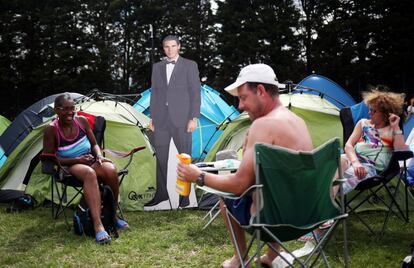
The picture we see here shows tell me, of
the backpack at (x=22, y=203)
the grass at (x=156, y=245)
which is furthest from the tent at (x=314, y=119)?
the backpack at (x=22, y=203)

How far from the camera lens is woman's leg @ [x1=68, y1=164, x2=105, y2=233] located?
3.21 m

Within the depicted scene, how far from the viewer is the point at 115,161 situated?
4570 millimetres

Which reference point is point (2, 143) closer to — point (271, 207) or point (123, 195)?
point (123, 195)

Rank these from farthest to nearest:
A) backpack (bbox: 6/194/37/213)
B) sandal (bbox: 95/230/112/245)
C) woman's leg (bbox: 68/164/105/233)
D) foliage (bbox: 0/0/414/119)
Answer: foliage (bbox: 0/0/414/119) → backpack (bbox: 6/194/37/213) → woman's leg (bbox: 68/164/105/233) → sandal (bbox: 95/230/112/245)

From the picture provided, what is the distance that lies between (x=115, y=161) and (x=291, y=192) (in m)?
3.05

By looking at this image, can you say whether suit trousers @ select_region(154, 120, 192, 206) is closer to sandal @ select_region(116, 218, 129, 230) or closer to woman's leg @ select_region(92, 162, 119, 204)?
sandal @ select_region(116, 218, 129, 230)

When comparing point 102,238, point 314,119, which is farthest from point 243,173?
point 314,119

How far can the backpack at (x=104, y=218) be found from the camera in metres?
3.29

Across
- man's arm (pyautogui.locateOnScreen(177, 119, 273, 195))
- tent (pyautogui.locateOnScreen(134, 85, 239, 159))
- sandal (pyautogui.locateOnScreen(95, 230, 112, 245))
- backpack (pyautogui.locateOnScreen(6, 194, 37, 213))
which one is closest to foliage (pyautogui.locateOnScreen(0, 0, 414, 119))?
tent (pyautogui.locateOnScreen(134, 85, 239, 159))

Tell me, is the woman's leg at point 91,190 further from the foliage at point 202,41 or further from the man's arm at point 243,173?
the foliage at point 202,41

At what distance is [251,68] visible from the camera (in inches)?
75.5

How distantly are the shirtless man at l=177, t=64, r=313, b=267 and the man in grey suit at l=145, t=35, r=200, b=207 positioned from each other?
251 centimetres

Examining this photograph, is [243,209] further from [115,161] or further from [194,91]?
[115,161]

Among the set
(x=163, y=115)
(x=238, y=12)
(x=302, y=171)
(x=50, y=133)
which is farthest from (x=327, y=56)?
(x=302, y=171)
